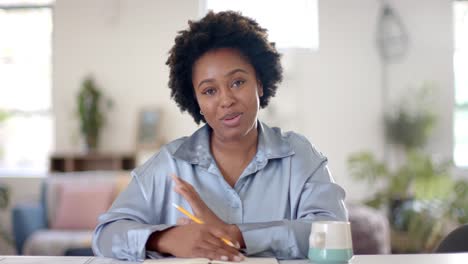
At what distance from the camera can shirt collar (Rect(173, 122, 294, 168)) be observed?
1711 mm

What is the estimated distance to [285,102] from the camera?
25.0ft

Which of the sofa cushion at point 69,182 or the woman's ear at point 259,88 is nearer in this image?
→ the woman's ear at point 259,88

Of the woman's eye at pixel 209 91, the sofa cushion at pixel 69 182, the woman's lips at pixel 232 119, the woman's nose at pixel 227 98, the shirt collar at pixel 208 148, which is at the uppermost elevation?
A: the woman's eye at pixel 209 91

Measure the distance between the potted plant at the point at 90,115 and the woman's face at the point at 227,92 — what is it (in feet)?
19.1

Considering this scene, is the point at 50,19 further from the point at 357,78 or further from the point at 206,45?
the point at 206,45

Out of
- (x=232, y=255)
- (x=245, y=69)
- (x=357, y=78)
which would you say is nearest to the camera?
(x=232, y=255)

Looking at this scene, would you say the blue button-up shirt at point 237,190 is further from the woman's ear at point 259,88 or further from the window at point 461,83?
the window at point 461,83

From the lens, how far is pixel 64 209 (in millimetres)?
5996

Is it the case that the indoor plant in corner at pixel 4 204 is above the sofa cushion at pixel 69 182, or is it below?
below

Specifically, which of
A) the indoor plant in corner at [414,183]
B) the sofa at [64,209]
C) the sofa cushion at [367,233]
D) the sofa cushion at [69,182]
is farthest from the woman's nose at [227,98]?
the indoor plant in corner at [414,183]

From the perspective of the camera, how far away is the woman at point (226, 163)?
63.4 inches

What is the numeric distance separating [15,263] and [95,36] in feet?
21.2

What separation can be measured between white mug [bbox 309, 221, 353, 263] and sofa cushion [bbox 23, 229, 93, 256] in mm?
4242

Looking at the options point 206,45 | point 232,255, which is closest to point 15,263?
point 232,255
